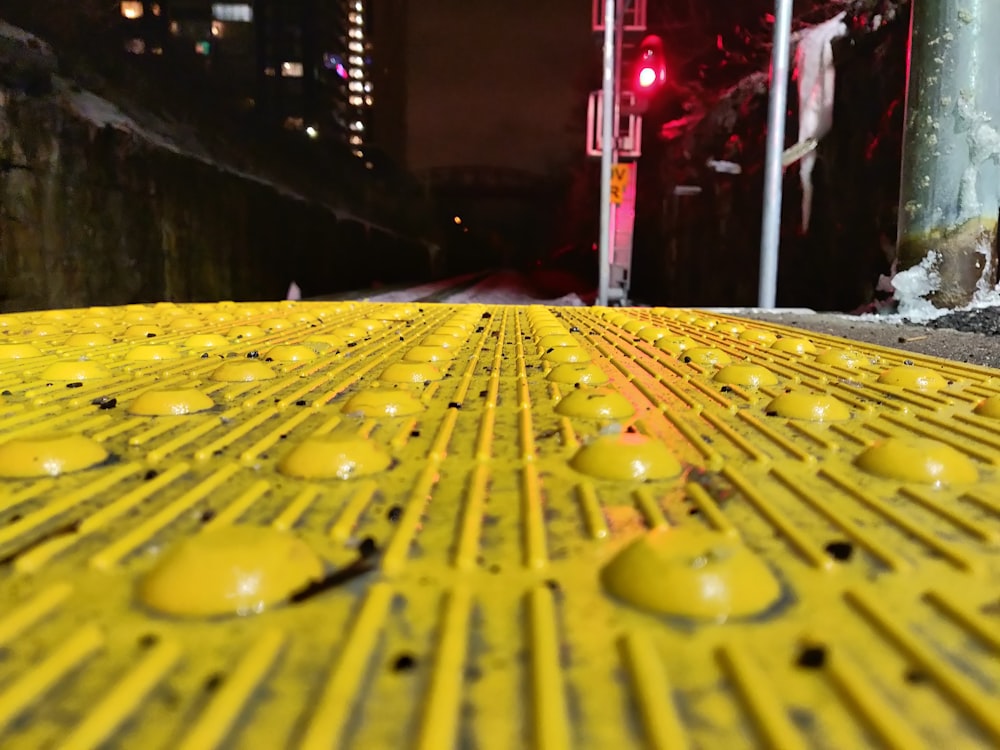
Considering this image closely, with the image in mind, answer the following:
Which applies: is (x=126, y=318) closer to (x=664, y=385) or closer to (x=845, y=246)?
(x=664, y=385)

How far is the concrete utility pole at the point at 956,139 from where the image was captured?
16.3 feet

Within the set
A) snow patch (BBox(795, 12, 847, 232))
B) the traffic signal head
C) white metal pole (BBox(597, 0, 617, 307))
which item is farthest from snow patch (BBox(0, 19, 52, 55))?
snow patch (BBox(795, 12, 847, 232))

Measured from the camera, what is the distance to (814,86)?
23.9 ft

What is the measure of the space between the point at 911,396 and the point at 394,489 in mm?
1601

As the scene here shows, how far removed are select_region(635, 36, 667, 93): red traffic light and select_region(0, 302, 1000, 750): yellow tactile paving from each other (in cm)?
1062

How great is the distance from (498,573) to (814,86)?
807cm

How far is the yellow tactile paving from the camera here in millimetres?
600

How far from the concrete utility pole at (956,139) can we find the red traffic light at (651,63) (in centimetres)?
629

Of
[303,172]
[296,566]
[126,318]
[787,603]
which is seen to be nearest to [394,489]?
[296,566]

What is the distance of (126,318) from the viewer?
395 cm

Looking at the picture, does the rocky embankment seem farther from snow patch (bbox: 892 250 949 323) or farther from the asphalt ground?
snow patch (bbox: 892 250 949 323)

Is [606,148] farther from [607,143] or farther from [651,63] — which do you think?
[651,63]

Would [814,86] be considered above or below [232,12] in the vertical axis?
below

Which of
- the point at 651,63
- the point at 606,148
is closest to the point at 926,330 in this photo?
the point at 606,148
